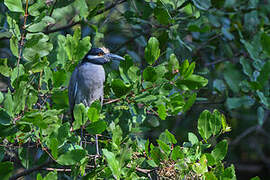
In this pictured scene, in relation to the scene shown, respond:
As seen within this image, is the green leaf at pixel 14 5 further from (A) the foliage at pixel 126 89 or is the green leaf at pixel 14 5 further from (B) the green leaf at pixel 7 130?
(B) the green leaf at pixel 7 130

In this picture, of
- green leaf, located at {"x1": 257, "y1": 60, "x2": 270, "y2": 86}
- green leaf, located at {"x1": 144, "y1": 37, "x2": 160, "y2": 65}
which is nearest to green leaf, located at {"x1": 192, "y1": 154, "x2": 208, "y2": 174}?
green leaf, located at {"x1": 144, "y1": 37, "x2": 160, "y2": 65}

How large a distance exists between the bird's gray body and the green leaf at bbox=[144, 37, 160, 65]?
109 centimetres

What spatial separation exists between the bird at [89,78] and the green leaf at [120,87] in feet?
2.99

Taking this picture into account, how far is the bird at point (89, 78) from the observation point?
3.88 metres

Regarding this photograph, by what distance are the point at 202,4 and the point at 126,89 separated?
1507 millimetres

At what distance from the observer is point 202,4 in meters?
3.82

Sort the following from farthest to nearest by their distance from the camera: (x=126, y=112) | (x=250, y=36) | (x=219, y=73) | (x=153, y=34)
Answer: (x=219, y=73)
(x=250, y=36)
(x=153, y=34)
(x=126, y=112)

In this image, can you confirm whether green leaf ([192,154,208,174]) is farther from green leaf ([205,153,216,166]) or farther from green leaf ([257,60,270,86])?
green leaf ([257,60,270,86])

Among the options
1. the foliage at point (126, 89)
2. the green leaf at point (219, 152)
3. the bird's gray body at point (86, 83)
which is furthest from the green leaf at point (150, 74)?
the bird's gray body at point (86, 83)

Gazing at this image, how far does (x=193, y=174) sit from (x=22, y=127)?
109cm

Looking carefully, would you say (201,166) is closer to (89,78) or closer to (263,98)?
(263,98)

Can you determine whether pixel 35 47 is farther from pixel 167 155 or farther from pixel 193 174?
pixel 193 174

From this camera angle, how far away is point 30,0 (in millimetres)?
3045

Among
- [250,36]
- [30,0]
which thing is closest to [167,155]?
[30,0]
